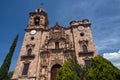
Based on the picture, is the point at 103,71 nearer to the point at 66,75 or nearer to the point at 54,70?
the point at 66,75

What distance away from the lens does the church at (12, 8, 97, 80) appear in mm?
24109

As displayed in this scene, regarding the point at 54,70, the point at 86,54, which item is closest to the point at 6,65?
the point at 54,70

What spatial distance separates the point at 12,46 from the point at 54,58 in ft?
30.2

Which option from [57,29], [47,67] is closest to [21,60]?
[47,67]

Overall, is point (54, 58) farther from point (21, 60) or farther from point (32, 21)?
point (32, 21)

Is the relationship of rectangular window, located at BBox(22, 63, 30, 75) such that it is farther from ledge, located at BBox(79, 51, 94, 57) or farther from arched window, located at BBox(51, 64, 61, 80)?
ledge, located at BBox(79, 51, 94, 57)

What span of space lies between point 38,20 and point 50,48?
9091 mm

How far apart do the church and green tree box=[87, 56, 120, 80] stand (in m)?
9.16

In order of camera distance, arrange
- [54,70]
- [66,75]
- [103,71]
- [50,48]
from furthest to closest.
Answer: [50,48] < [54,70] < [66,75] < [103,71]

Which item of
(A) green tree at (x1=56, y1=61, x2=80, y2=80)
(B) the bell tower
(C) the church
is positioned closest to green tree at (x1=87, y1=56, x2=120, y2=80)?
(A) green tree at (x1=56, y1=61, x2=80, y2=80)

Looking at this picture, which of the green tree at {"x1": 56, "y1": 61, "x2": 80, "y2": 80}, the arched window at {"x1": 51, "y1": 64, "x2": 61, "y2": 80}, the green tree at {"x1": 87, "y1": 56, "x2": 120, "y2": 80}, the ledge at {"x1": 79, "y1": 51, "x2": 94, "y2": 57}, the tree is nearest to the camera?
the green tree at {"x1": 87, "y1": 56, "x2": 120, "y2": 80}

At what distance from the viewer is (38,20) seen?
1287 inches

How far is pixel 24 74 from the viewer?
78.8 feet

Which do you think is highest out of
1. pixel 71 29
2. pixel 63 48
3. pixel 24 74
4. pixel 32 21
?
pixel 32 21
